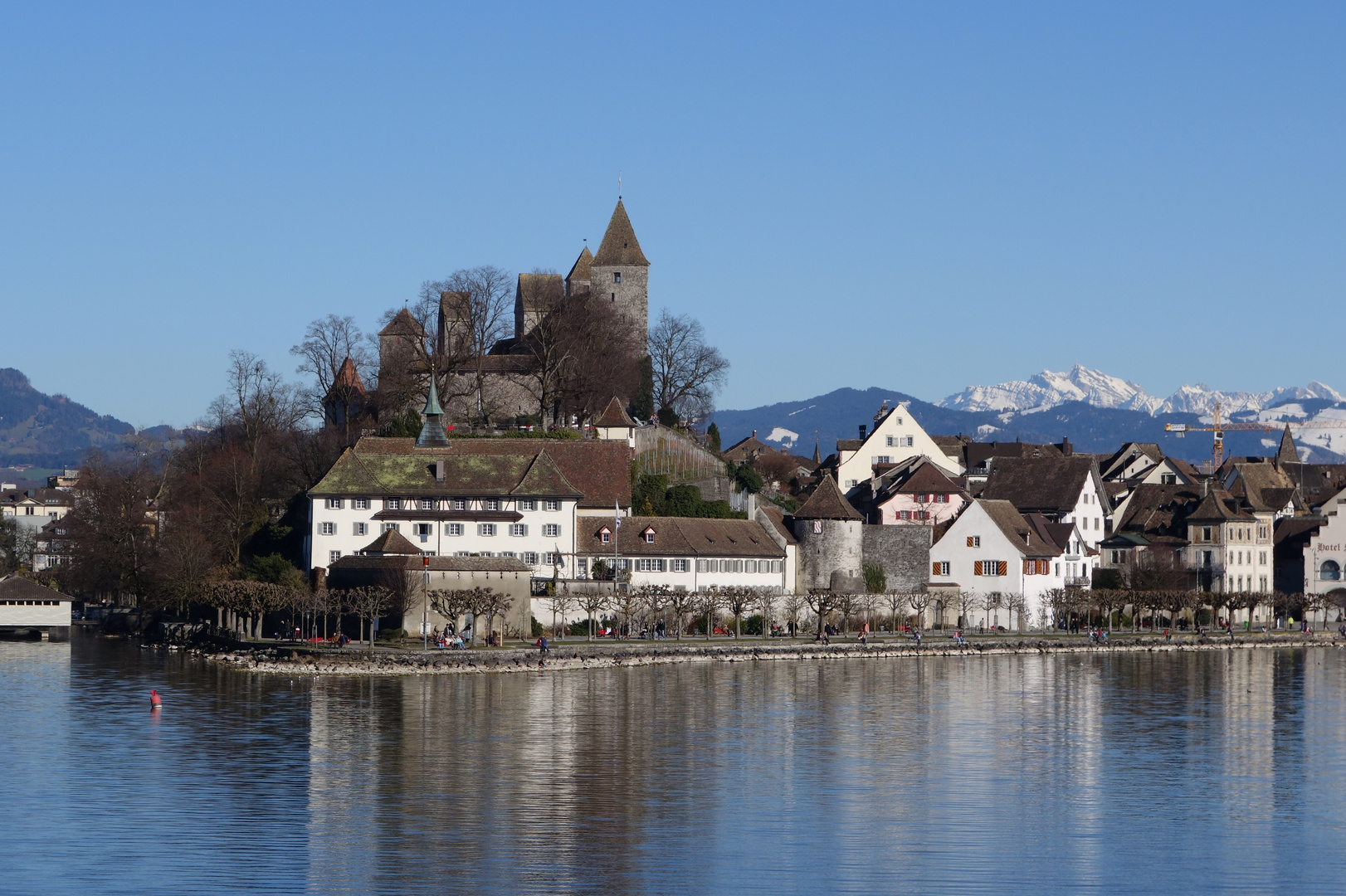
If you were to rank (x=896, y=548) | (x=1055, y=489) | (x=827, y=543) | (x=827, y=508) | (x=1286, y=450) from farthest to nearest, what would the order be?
1. (x=1286, y=450)
2. (x=1055, y=489)
3. (x=896, y=548)
4. (x=827, y=508)
5. (x=827, y=543)

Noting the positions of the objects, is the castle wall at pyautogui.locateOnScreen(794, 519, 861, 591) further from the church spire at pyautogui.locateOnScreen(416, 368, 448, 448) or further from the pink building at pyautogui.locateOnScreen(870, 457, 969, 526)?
the church spire at pyautogui.locateOnScreen(416, 368, 448, 448)

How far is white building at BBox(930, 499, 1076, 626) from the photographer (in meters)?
99.8

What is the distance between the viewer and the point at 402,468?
88125 mm

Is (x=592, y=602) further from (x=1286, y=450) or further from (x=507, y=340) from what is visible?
(x=1286, y=450)

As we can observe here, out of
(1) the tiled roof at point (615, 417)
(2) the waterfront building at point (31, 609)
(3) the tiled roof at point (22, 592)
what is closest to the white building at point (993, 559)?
(1) the tiled roof at point (615, 417)

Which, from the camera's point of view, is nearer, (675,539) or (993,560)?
(675,539)

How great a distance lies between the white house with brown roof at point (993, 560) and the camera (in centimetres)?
9975

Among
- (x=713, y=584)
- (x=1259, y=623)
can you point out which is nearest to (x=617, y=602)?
(x=713, y=584)

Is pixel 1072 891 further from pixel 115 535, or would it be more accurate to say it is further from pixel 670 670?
pixel 115 535

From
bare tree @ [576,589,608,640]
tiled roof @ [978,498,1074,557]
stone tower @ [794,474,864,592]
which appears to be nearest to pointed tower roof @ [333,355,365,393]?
bare tree @ [576,589,608,640]

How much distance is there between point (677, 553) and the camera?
8700cm

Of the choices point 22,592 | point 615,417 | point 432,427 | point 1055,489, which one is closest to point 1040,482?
point 1055,489

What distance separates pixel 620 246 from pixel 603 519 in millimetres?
48457

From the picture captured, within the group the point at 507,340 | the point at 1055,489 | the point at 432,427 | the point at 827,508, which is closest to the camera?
the point at 827,508
